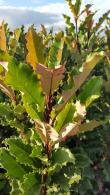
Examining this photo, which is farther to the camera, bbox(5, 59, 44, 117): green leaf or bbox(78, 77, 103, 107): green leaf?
bbox(78, 77, 103, 107): green leaf

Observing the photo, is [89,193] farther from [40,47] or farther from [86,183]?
[40,47]

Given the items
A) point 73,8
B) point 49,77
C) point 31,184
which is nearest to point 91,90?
point 49,77

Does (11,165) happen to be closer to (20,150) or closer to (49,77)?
(20,150)

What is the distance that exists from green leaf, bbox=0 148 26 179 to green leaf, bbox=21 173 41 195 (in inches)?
6.4

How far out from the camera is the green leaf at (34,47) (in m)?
3.25

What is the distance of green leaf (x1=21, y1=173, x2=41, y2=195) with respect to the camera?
362 centimetres

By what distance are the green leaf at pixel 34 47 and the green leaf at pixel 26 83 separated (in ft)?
0.37

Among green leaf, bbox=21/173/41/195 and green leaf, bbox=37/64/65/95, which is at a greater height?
green leaf, bbox=37/64/65/95

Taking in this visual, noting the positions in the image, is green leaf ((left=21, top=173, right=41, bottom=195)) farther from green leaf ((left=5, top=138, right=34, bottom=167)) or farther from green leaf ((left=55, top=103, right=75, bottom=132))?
green leaf ((left=55, top=103, right=75, bottom=132))

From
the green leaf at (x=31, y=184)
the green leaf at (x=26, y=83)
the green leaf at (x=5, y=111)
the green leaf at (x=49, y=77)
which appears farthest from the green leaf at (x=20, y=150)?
the green leaf at (x=49, y=77)

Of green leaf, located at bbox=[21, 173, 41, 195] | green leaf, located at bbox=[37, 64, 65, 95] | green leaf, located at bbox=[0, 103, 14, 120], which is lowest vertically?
green leaf, located at bbox=[21, 173, 41, 195]

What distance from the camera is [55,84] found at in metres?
3.18

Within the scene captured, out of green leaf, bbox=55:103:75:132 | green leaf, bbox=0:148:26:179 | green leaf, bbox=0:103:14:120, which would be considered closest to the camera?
green leaf, bbox=55:103:75:132

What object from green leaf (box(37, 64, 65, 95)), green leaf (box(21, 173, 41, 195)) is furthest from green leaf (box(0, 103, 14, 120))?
green leaf (box(37, 64, 65, 95))
